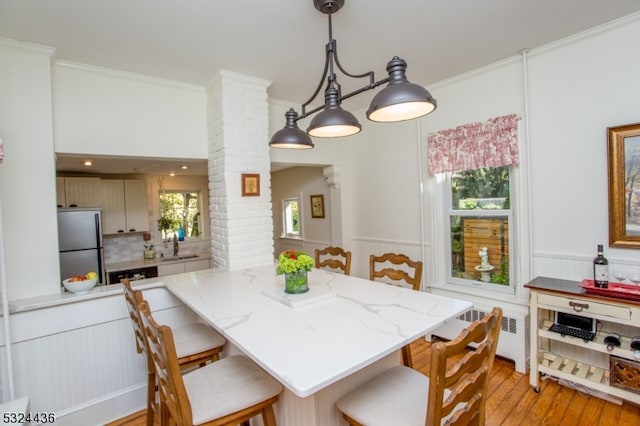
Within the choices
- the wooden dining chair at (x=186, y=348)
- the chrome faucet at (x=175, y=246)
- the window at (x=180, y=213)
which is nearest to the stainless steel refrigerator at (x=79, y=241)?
the chrome faucet at (x=175, y=246)

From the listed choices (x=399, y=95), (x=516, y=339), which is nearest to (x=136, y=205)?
(x=399, y=95)

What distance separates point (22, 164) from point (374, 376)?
2.53m

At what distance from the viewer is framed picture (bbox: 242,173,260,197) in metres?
2.79

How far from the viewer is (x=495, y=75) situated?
2705mm

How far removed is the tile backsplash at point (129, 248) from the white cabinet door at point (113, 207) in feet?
0.89

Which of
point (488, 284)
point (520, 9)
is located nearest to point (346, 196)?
point (488, 284)

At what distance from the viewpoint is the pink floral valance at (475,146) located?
2582 millimetres

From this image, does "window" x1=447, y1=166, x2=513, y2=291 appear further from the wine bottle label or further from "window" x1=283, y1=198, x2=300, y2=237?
"window" x1=283, y1=198, x2=300, y2=237

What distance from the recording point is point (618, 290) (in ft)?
6.50

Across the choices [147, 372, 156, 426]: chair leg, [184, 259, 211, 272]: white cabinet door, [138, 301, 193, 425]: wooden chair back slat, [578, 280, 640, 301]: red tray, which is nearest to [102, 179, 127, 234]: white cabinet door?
[184, 259, 211, 272]: white cabinet door

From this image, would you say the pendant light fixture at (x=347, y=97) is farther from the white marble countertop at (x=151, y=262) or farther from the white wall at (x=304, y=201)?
the white marble countertop at (x=151, y=262)

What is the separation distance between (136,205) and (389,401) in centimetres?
507

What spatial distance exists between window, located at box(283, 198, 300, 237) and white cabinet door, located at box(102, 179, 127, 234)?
2575 mm

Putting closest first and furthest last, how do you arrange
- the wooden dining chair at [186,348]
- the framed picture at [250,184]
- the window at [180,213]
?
the wooden dining chair at [186,348]
the framed picture at [250,184]
the window at [180,213]
